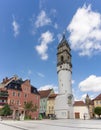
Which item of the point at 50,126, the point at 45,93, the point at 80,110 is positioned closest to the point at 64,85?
the point at 80,110

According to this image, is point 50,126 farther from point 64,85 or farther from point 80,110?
point 80,110

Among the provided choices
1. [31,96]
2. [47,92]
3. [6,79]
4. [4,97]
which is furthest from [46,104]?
[4,97]

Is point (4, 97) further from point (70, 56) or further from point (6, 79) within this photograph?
point (70, 56)

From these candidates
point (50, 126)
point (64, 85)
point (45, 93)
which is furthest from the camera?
point (45, 93)

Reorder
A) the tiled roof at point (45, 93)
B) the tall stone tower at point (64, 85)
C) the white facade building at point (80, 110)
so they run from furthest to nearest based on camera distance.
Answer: the tiled roof at point (45, 93), the white facade building at point (80, 110), the tall stone tower at point (64, 85)

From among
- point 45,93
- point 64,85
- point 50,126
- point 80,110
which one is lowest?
point 80,110

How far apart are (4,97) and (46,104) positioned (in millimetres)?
29764

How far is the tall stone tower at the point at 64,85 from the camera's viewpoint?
64.9 m

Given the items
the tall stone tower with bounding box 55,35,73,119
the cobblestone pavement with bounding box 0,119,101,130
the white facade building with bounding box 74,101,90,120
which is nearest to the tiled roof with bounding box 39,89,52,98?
the white facade building with bounding box 74,101,90,120

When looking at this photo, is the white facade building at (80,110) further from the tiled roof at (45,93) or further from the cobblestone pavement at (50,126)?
the cobblestone pavement at (50,126)

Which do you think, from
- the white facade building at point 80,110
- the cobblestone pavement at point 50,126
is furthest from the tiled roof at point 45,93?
the cobblestone pavement at point 50,126

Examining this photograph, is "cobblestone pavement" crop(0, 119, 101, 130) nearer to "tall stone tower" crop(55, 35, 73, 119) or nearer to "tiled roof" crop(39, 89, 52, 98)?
"tall stone tower" crop(55, 35, 73, 119)

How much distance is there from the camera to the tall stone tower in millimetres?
64938

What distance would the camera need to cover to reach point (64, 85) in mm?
67188
